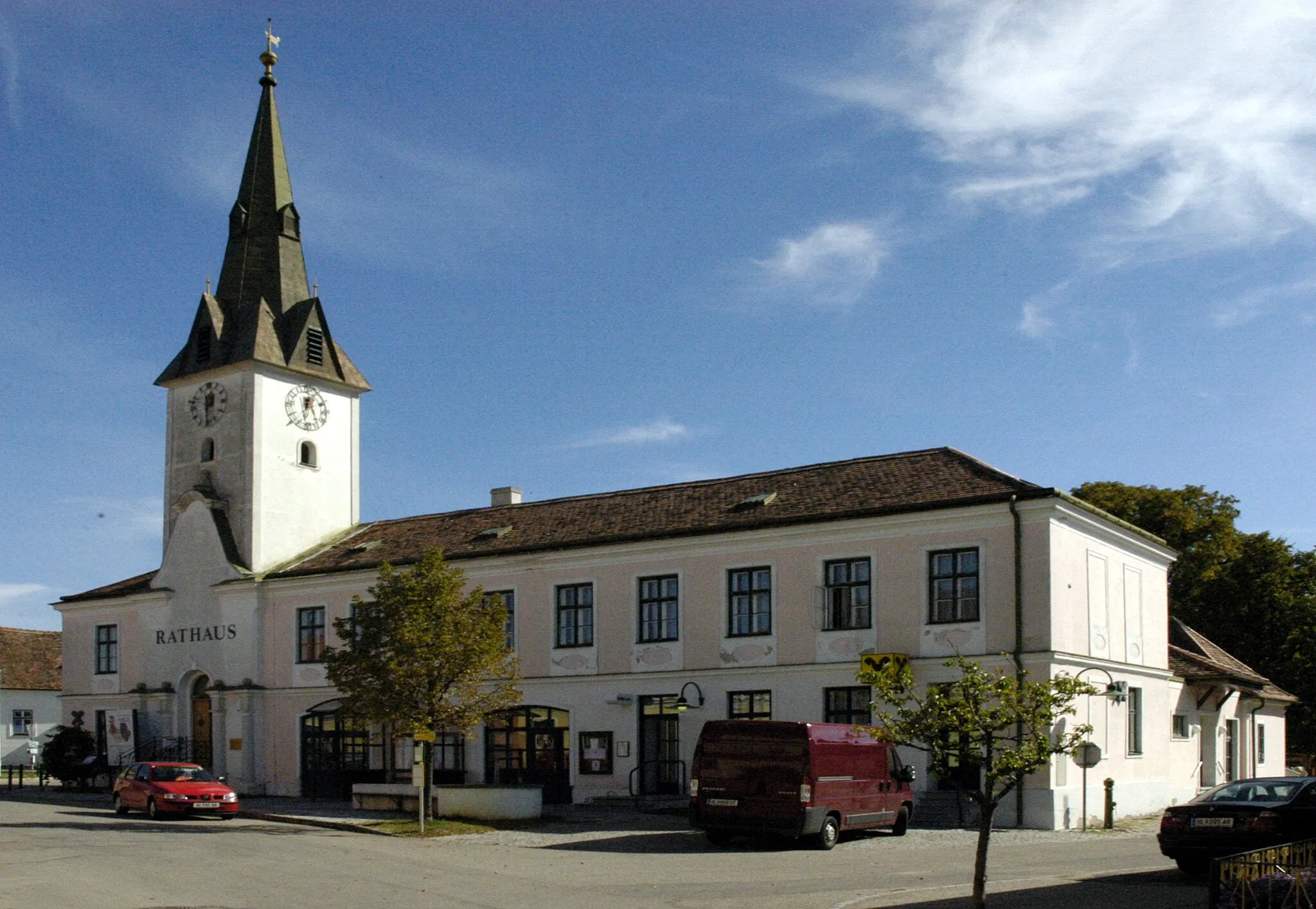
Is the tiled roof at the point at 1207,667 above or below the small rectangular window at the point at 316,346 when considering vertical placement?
below

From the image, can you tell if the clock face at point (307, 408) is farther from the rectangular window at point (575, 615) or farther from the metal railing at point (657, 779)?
the metal railing at point (657, 779)

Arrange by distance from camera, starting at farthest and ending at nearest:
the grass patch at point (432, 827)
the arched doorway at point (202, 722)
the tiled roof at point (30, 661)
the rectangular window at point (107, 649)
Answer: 1. the tiled roof at point (30, 661)
2. the rectangular window at point (107, 649)
3. the arched doorway at point (202, 722)
4. the grass patch at point (432, 827)

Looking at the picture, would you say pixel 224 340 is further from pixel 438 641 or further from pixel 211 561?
pixel 438 641

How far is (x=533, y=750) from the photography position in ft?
119

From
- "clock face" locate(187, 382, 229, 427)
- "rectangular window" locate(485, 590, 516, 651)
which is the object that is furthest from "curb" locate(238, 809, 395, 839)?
"clock face" locate(187, 382, 229, 427)

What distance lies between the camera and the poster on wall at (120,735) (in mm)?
44438

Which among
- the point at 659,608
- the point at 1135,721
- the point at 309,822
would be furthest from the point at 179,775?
the point at 1135,721

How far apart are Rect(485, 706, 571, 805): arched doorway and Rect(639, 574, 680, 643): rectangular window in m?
3.21

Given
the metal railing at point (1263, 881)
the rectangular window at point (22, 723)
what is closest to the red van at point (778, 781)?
the metal railing at point (1263, 881)

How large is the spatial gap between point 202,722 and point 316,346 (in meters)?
12.5

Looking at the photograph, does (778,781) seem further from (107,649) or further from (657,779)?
(107,649)

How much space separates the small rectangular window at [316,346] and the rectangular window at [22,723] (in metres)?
31.9

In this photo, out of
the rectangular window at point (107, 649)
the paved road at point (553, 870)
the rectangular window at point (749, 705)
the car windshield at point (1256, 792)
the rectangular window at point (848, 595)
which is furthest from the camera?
the rectangular window at point (107, 649)

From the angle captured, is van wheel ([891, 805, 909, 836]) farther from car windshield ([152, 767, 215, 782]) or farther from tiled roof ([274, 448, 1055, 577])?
car windshield ([152, 767, 215, 782])
